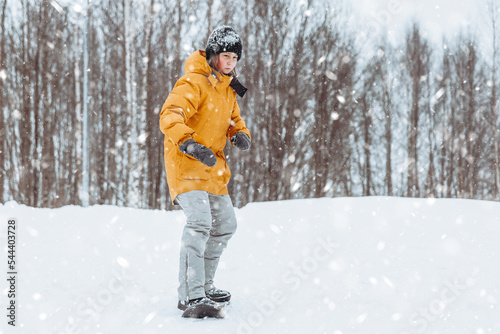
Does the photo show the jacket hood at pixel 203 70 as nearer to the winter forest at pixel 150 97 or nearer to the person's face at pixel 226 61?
the person's face at pixel 226 61

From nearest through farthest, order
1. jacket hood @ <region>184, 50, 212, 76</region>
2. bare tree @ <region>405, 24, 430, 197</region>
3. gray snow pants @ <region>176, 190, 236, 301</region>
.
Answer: gray snow pants @ <region>176, 190, 236, 301</region> < jacket hood @ <region>184, 50, 212, 76</region> < bare tree @ <region>405, 24, 430, 197</region>

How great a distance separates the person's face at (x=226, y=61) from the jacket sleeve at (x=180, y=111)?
29cm

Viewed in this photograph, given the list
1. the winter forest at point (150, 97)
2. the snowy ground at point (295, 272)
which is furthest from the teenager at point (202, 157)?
the winter forest at point (150, 97)

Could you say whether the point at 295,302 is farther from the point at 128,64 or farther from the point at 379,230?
the point at 128,64

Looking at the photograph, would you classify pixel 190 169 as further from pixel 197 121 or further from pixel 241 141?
pixel 241 141

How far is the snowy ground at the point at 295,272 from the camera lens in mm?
2566

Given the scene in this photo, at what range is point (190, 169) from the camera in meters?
2.88

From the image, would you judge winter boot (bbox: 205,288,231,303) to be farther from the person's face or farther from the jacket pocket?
the person's face

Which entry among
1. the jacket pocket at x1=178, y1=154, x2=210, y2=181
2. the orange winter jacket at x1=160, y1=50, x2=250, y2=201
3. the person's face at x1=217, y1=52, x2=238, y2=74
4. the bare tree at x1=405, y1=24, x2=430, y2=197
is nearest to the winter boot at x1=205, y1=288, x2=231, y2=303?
A: the orange winter jacket at x1=160, y1=50, x2=250, y2=201

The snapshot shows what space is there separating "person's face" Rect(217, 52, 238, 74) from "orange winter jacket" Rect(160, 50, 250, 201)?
53 mm

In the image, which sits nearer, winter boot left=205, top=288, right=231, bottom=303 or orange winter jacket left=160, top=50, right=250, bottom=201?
orange winter jacket left=160, top=50, right=250, bottom=201

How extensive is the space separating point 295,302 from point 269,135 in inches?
337

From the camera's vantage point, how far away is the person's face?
3029mm

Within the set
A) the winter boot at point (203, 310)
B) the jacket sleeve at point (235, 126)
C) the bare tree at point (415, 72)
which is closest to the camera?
the winter boot at point (203, 310)
